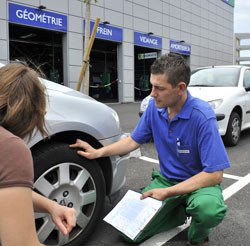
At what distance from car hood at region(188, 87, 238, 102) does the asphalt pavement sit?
103 centimetres

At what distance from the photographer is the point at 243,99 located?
5676 millimetres

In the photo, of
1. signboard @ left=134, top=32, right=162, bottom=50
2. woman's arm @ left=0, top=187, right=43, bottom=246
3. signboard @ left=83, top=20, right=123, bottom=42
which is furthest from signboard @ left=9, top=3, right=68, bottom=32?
woman's arm @ left=0, top=187, right=43, bottom=246

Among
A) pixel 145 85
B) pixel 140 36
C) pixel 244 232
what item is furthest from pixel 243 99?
pixel 145 85

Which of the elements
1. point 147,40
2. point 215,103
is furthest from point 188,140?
point 147,40

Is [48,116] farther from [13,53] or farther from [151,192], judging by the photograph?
[13,53]

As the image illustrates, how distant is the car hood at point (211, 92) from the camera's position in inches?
205

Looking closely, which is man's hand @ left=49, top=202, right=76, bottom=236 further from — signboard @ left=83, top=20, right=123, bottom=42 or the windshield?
signboard @ left=83, top=20, right=123, bottom=42

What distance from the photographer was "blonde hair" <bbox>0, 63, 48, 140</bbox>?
1.01 metres

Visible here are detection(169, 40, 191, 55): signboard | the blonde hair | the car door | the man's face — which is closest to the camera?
the blonde hair

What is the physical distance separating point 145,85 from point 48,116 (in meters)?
21.3

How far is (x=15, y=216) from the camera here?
2.92 ft

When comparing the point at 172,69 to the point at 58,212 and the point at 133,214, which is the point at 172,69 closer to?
the point at 133,214

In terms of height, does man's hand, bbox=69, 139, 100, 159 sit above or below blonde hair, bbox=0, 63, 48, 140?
below

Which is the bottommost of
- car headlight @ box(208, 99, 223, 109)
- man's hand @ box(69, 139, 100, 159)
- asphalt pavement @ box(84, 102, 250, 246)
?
asphalt pavement @ box(84, 102, 250, 246)
